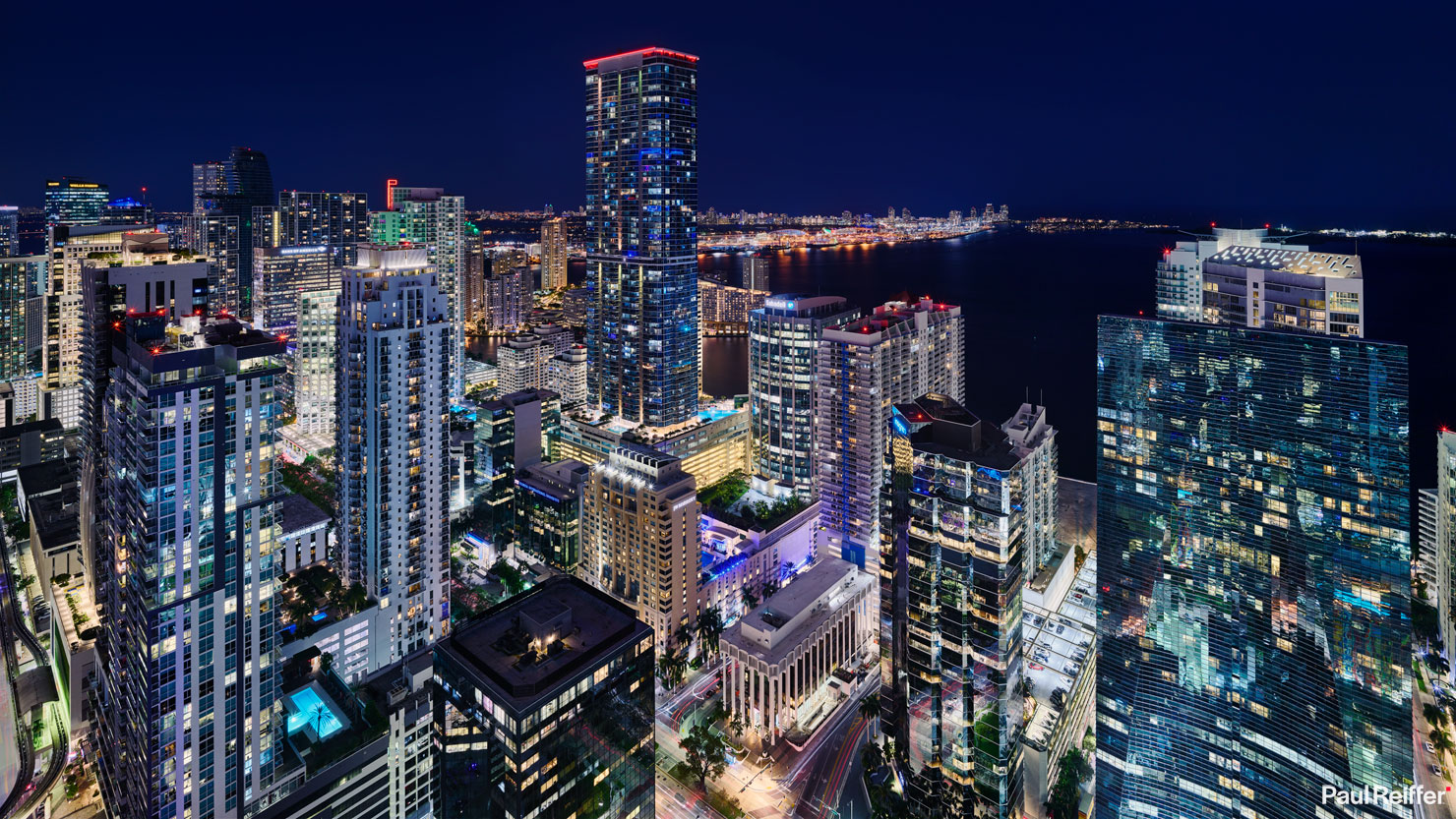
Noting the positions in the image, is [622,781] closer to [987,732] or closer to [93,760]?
[987,732]

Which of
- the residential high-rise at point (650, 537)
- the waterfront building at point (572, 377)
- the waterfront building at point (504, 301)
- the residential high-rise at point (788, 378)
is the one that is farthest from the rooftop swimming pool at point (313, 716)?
the waterfront building at point (504, 301)

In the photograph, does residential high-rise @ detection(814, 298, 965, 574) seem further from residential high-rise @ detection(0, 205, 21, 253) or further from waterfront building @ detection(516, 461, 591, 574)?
residential high-rise @ detection(0, 205, 21, 253)

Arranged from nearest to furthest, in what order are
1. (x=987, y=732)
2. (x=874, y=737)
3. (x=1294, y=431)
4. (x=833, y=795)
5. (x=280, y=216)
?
(x=1294, y=431) → (x=987, y=732) → (x=833, y=795) → (x=874, y=737) → (x=280, y=216)

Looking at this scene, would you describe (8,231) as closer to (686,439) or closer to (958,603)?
(686,439)

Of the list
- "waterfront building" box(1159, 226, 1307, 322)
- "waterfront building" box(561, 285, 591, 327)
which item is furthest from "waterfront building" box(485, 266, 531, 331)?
"waterfront building" box(1159, 226, 1307, 322)

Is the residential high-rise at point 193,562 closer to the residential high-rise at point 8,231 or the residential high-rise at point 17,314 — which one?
the residential high-rise at point 17,314

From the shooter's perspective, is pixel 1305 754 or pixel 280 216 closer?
pixel 1305 754

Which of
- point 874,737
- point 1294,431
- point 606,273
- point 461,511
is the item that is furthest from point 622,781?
point 606,273
